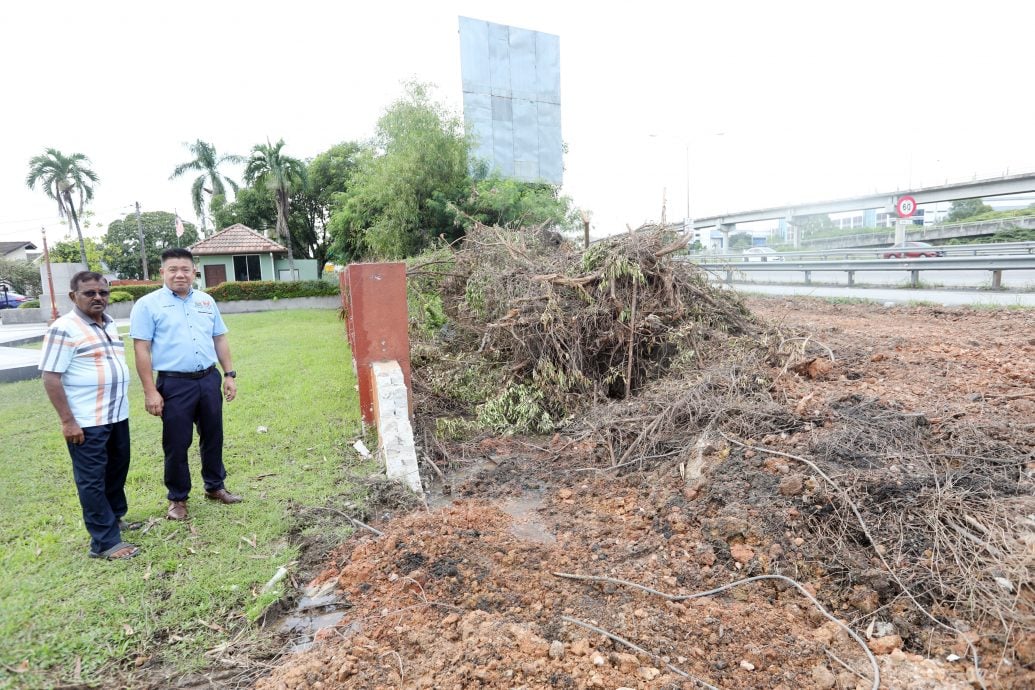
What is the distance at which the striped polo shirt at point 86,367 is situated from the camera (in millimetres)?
3480

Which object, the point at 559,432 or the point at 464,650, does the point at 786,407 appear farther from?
the point at 464,650

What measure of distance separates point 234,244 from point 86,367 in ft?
97.5

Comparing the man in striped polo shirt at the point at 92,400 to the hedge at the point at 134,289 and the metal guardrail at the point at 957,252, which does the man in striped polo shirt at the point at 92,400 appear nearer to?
the metal guardrail at the point at 957,252

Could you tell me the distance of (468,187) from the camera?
59.8ft

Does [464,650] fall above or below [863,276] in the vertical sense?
below

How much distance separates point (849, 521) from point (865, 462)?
51cm

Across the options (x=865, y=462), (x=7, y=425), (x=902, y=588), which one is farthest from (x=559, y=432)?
(x=7, y=425)

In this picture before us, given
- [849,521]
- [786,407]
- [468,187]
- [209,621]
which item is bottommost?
A: [209,621]

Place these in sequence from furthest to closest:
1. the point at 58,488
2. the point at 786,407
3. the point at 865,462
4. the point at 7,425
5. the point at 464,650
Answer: the point at 7,425
the point at 58,488
the point at 786,407
the point at 865,462
the point at 464,650

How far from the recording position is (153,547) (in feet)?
11.9

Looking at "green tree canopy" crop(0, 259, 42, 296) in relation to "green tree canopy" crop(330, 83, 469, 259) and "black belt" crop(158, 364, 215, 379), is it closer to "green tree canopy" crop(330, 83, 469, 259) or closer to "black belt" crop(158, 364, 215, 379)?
"green tree canopy" crop(330, 83, 469, 259)

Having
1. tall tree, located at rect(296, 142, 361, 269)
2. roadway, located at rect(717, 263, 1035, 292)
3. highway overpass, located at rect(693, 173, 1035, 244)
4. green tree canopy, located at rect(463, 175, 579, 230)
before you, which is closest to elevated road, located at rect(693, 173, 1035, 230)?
highway overpass, located at rect(693, 173, 1035, 244)

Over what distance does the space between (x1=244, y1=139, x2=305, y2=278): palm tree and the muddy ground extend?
30907 millimetres

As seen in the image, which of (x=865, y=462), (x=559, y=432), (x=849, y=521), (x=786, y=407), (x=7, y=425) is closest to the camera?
(x=849, y=521)
